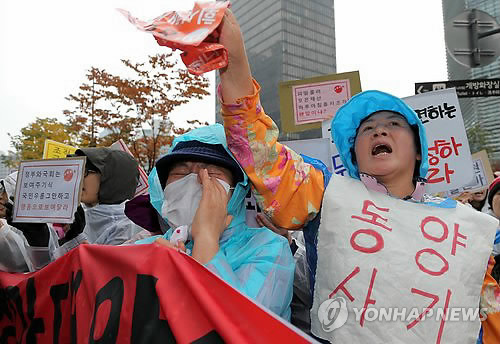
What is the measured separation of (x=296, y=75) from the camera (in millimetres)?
41938

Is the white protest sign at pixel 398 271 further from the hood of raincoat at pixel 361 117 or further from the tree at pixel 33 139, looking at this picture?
the tree at pixel 33 139

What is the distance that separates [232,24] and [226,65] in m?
0.15

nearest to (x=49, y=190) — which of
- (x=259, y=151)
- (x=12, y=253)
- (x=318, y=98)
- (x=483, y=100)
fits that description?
(x=12, y=253)

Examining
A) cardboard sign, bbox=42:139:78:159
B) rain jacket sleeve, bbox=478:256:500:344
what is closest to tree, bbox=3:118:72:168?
cardboard sign, bbox=42:139:78:159

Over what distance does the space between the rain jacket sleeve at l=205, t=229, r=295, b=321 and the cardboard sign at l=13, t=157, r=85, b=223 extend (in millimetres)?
928

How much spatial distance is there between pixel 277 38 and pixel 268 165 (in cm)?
4109

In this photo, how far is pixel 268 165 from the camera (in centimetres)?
155

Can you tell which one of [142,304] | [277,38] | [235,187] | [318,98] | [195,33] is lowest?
[142,304]

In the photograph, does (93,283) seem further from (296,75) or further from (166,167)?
(296,75)

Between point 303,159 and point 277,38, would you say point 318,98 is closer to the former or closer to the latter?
point 303,159

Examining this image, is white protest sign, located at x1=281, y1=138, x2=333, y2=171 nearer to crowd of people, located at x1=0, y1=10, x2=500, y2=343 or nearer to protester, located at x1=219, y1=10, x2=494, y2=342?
crowd of people, located at x1=0, y1=10, x2=500, y2=343

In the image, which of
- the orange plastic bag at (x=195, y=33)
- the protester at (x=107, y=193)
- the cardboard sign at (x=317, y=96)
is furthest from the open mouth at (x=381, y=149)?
the protester at (x=107, y=193)

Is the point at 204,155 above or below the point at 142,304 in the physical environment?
above

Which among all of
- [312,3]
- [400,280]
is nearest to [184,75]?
[400,280]
